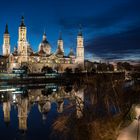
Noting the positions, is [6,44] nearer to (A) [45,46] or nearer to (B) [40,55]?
(B) [40,55]

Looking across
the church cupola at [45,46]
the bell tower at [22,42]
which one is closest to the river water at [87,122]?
the bell tower at [22,42]

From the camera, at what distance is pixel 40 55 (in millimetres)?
93562

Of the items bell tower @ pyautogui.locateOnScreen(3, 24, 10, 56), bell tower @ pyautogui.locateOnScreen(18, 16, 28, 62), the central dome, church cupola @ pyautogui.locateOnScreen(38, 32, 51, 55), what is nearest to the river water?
bell tower @ pyautogui.locateOnScreen(18, 16, 28, 62)

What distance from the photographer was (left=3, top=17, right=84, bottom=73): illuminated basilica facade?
85250mm

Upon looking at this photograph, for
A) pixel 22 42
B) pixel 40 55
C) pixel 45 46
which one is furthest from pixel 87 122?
pixel 45 46

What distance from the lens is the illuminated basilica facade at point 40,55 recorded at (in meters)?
85.2

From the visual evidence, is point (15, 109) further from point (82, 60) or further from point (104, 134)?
point (82, 60)

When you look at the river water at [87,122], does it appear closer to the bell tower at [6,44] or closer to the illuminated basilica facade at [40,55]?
the illuminated basilica facade at [40,55]

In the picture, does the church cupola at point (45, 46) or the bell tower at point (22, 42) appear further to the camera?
the church cupola at point (45, 46)

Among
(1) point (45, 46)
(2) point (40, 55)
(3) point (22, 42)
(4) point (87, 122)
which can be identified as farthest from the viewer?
(1) point (45, 46)

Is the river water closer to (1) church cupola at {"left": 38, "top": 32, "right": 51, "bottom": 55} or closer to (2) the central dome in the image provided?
(1) church cupola at {"left": 38, "top": 32, "right": 51, "bottom": 55}

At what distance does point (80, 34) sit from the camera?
105938mm

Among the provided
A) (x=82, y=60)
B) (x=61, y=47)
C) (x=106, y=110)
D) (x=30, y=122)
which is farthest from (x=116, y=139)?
(x=61, y=47)

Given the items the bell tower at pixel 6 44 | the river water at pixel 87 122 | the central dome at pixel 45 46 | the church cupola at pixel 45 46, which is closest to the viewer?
the river water at pixel 87 122
